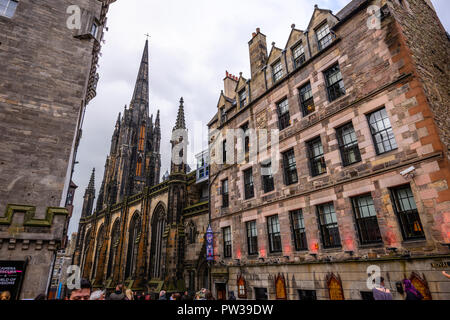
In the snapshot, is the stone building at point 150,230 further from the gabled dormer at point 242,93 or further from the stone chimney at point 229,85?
the gabled dormer at point 242,93

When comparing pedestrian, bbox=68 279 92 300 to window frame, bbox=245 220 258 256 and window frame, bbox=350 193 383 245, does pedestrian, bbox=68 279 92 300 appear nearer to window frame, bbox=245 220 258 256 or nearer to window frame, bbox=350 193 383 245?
window frame, bbox=350 193 383 245

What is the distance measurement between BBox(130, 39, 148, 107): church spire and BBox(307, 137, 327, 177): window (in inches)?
2494

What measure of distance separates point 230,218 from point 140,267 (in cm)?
1579

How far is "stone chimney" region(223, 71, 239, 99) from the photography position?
73.9 feet

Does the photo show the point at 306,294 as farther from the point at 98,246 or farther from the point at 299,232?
the point at 98,246

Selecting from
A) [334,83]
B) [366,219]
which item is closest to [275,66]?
[334,83]

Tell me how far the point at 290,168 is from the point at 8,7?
1824 cm

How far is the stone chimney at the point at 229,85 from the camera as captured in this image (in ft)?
73.9

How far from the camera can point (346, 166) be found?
11.1 meters

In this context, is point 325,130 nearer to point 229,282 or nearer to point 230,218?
point 230,218

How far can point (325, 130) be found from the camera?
40.0ft

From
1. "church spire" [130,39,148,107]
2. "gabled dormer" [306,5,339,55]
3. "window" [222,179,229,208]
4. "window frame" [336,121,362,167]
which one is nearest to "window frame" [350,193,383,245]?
"window frame" [336,121,362,167]
